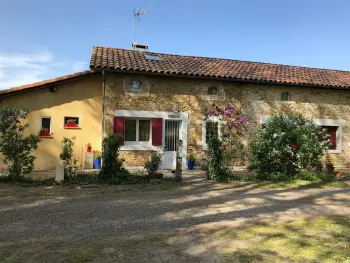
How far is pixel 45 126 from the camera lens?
11039mm

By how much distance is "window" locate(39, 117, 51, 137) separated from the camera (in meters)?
10.9

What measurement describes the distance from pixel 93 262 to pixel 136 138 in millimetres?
8488

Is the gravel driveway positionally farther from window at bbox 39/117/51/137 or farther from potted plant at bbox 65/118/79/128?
potted plant at bbox 65/118/79/128

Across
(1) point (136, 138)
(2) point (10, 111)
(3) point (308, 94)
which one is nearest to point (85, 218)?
(2) point (10, 111)

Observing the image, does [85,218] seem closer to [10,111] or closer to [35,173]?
[10,111]

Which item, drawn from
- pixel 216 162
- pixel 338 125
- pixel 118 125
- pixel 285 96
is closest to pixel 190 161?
pixel 216 162

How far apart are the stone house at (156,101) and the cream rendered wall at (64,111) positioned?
0.03 meters

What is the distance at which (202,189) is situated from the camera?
7.82m

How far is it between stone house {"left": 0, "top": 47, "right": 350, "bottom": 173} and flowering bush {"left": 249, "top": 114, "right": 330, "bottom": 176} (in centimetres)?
279

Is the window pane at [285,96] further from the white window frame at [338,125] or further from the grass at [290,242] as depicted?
the grass at [290,242]

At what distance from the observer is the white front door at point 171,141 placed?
11734mm

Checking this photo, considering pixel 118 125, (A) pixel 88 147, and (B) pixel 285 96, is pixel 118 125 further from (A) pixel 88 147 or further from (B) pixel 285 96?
(B) pixel 285 96

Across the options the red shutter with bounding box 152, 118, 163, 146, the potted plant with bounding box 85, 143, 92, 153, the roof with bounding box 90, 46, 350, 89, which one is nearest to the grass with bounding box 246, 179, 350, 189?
the red shutter with bounding box 152, 118, 163, 146

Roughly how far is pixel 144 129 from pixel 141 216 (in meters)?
6.70
